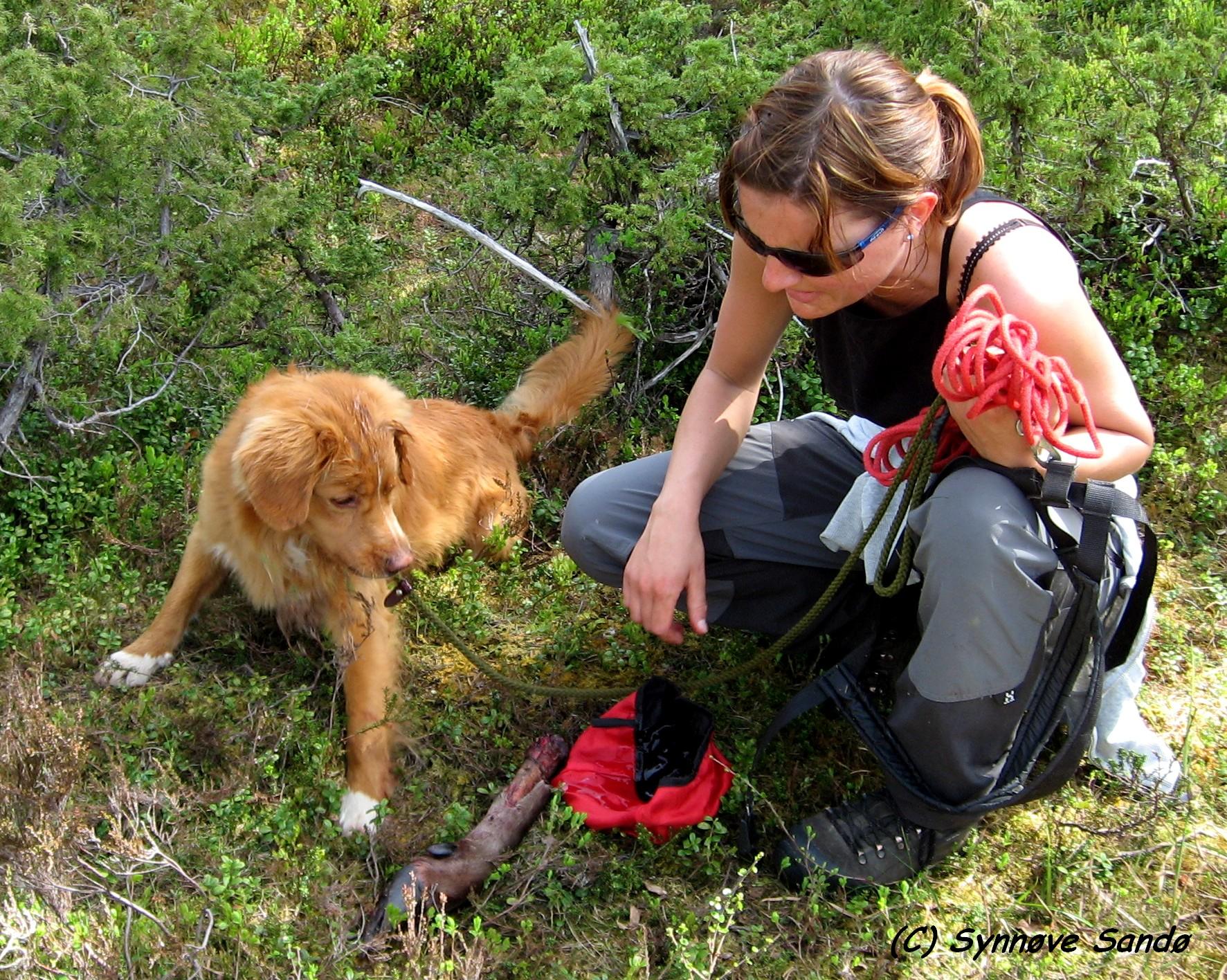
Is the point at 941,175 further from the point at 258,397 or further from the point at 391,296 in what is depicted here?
the point at 391,296

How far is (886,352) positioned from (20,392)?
119 inches

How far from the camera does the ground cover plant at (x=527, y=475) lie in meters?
2.59

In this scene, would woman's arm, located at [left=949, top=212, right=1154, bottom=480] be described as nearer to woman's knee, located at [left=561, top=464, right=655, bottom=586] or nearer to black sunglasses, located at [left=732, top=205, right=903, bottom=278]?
black sunglasses, located at [left=732, top=205, right=903, bottom=278]

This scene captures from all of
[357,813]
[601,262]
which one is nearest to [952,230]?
[601,262]

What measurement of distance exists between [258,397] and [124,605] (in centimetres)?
90

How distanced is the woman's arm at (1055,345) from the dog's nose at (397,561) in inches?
69.4

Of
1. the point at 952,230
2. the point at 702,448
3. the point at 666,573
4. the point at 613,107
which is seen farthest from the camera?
the point at 613,107

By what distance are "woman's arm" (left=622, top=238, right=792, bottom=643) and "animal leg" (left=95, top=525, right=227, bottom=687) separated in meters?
1.51

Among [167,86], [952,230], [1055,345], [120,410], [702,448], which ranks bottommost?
[120,410]

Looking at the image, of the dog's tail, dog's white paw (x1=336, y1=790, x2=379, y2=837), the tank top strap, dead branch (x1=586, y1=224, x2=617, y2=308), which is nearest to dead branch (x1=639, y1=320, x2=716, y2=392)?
the dog's tail

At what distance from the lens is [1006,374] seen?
212cm

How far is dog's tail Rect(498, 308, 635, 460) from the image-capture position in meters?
4.23

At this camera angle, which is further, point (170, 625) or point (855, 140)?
point (170, 625)

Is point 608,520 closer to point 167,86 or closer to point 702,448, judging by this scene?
point 702,448
